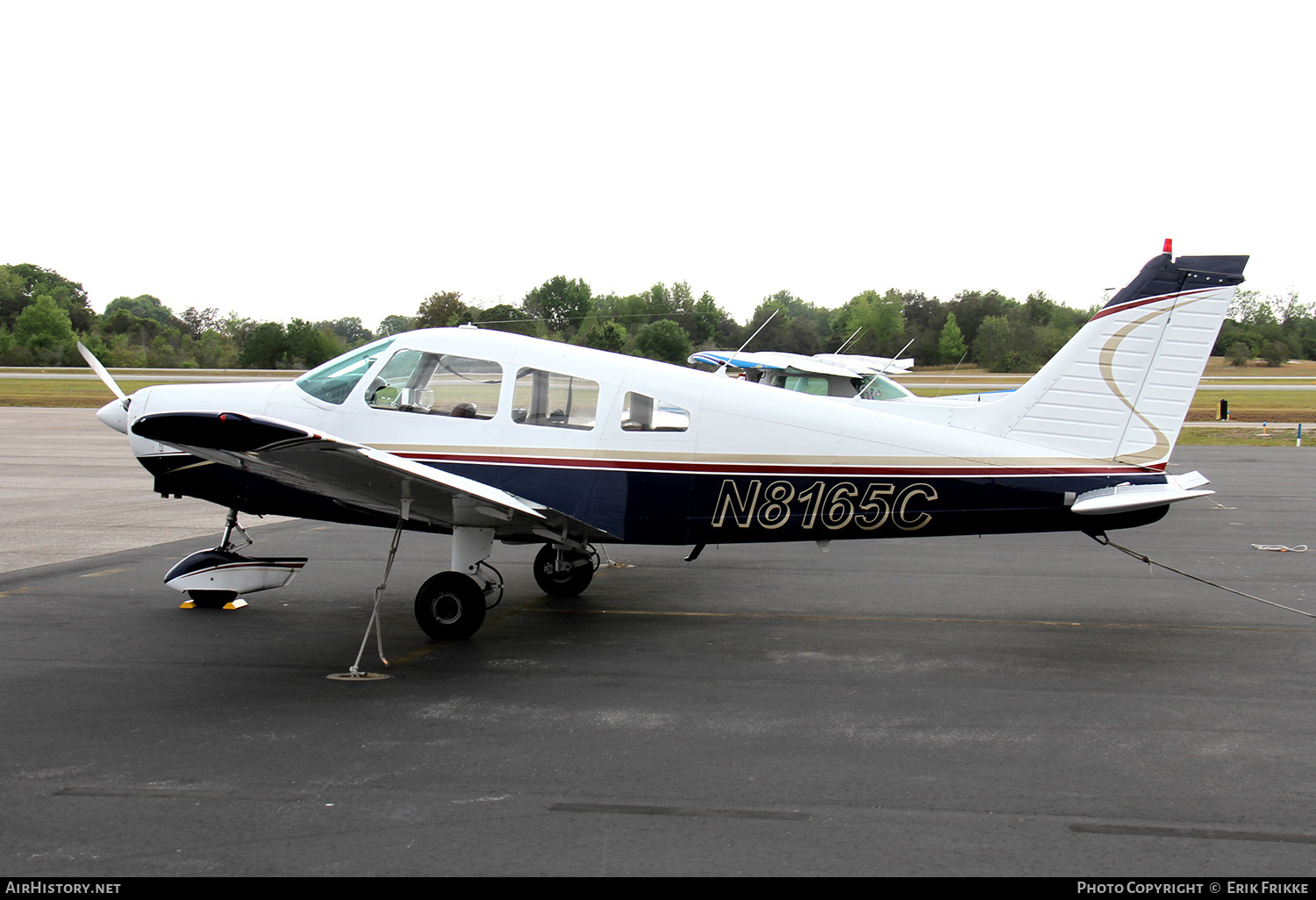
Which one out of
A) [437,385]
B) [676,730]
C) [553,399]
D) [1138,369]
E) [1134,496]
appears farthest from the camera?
[437,385]

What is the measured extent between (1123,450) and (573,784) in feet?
17.2

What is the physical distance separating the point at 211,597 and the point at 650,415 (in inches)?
169

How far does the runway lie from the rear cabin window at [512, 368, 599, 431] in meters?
1.74

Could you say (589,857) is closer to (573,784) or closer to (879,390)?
(573,784)

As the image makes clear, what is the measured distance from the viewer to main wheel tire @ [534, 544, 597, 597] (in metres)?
9.41

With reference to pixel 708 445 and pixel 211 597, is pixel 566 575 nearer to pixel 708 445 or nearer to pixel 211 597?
pixel 708 445

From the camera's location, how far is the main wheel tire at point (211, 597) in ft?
28.8

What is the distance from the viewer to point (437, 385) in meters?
8.15

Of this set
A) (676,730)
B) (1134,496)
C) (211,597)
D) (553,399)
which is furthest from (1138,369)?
(211,597)

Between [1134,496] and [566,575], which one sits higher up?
[1134,496]

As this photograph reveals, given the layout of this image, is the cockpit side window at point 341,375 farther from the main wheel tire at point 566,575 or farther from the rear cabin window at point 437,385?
the main wheel tire at point 566,575

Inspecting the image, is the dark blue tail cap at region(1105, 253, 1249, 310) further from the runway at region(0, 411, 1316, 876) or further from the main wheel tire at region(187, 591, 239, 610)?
the main wheel tire at region(187, 591, 239, 610)

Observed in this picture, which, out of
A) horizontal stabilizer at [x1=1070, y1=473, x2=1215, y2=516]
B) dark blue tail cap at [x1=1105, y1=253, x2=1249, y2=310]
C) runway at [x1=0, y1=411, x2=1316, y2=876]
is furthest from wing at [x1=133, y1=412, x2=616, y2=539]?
dark blue tail cap at [x1=1105, y1=253, x2=1249, y2=310]

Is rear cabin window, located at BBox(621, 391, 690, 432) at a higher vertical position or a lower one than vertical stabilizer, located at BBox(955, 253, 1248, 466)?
lower
